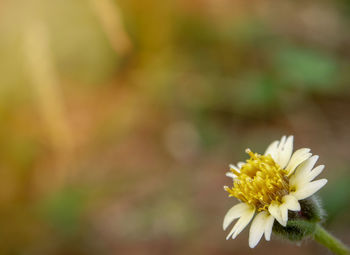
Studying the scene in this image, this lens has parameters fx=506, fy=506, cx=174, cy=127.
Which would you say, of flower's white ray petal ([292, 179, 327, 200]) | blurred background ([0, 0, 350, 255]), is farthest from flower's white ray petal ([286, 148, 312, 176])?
blurred background ([0, 0, 350, 255])

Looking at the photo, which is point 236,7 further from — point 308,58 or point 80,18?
point 80,18

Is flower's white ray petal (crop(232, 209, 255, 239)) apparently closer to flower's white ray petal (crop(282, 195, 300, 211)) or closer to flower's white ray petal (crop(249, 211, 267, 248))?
flower's white ray petal (crop(249, 211, 267, 248))

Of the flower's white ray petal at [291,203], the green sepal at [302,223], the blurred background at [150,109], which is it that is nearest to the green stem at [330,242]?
the green sepal at [302,223]

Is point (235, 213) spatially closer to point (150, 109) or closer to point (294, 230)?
point (294, 230)

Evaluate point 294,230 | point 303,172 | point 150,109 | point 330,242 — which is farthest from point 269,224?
point 150,109

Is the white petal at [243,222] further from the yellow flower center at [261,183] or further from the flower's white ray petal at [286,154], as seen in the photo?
the flower's white ray petal at [286,154]

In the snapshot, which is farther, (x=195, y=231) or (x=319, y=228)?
(x=195, y=231)

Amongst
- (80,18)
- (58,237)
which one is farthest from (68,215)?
(80,18)
